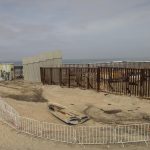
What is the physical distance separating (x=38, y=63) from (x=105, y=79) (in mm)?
12078

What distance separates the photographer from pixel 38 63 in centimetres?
3422

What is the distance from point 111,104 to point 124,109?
1.91 meters

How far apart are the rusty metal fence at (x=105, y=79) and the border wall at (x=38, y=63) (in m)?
2.50

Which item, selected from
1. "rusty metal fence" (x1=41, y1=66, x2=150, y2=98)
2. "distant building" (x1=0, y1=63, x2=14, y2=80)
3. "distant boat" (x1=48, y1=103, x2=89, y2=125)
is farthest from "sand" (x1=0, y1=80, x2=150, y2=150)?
"distant building" (x1=0, y1=63, x2=14, y2=80)

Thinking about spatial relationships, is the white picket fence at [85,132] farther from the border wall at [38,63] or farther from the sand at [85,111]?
the border wall at [38,63]

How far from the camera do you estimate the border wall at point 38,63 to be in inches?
1345

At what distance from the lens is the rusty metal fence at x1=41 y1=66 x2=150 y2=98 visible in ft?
67.9

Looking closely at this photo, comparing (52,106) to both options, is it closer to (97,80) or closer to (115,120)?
(115,120)

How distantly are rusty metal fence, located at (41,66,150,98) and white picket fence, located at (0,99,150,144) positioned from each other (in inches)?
327

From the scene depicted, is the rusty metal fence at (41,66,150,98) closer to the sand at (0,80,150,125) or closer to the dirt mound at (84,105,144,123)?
the sand at (0,80,150,125)

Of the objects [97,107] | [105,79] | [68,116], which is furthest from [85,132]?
[105,79]

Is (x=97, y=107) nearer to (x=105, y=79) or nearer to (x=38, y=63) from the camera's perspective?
(x=105, y=79)

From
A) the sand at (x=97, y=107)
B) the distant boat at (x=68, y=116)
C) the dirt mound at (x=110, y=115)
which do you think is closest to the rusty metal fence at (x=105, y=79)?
the sand at (x=97, y=107)

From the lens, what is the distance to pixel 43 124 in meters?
11.6
